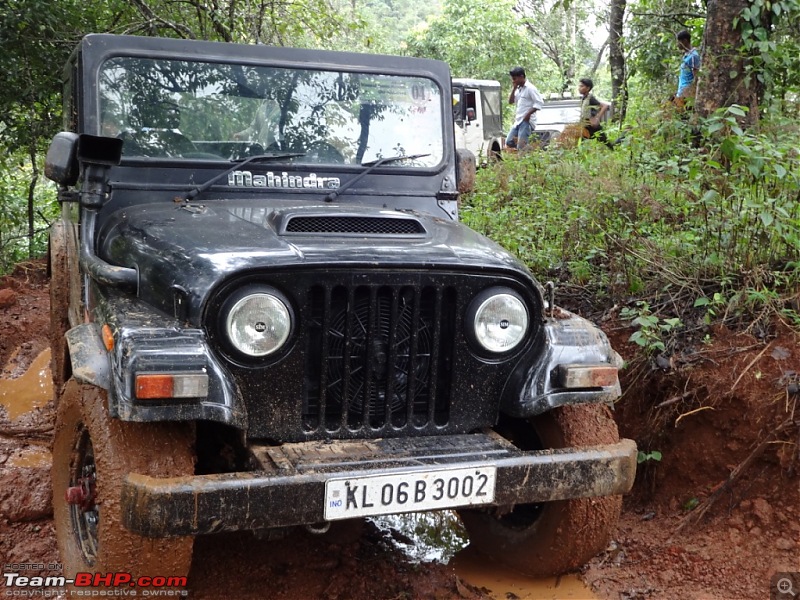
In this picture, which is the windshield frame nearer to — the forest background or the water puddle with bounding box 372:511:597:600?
the forest background

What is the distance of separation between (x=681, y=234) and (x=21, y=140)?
626 centimetres

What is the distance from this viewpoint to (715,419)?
12.9ft

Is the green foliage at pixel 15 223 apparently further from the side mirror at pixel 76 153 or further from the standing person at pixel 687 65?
the standing person at pixel 687 65

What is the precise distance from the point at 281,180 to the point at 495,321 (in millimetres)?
1263

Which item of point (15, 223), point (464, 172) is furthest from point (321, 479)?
point (15, 223)

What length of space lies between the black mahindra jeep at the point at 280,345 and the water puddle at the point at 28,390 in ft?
5.16

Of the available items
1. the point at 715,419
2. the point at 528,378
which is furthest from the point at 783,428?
the point at 528,378

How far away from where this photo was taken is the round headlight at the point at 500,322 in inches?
115

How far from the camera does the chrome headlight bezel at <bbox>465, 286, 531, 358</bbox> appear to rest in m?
2.90

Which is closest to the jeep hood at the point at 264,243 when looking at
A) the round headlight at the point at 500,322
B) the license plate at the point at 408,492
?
the round headlight at the point at 500,322

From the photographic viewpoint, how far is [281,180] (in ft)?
12.1

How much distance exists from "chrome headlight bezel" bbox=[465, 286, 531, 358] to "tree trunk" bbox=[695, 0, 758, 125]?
3.53m

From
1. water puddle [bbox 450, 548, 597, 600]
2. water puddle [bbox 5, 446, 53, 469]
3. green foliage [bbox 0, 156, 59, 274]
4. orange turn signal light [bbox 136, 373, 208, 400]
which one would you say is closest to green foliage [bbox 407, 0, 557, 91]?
green foliage [bbox 0, 156, 59, 274]

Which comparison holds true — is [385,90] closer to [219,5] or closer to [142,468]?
[142,468]
